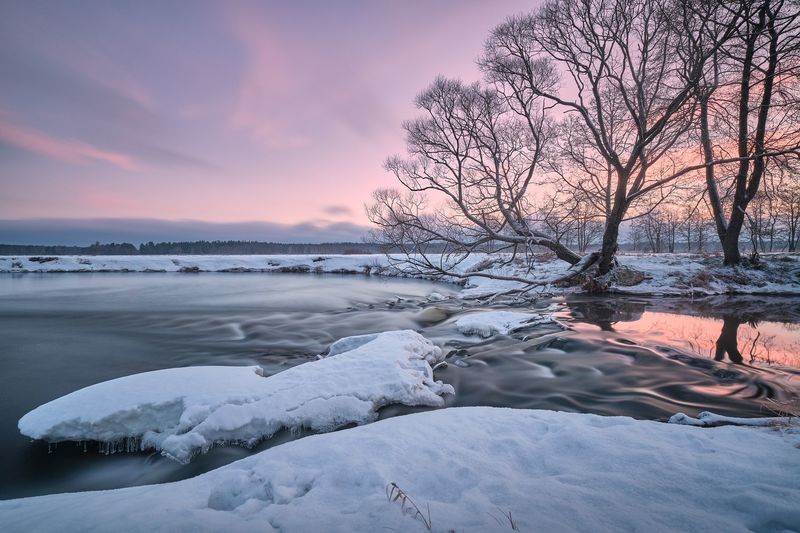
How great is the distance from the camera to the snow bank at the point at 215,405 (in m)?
3.17

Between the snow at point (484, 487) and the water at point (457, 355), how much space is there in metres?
0.84

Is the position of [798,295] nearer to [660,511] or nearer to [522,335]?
[522,335]

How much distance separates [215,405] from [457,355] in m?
4.03

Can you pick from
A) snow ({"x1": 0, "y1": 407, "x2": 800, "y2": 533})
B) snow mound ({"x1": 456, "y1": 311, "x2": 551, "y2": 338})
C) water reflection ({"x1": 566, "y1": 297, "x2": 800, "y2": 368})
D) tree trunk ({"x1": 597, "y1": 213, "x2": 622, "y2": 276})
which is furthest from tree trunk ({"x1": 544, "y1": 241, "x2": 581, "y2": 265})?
snow ({"x1": 0, "y1": 407, "x2": 800, "y2": 533})

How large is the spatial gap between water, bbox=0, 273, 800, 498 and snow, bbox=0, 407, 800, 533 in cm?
84

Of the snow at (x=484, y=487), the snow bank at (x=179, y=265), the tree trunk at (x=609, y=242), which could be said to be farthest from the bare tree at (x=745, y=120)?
the snow bank at (x=179, y=265)

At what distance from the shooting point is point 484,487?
2.08m

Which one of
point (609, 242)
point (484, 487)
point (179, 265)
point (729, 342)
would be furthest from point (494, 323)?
point (179, 265)

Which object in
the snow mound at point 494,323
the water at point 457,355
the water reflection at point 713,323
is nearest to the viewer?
the water at point 457,355

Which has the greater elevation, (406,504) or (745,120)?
(745,120)

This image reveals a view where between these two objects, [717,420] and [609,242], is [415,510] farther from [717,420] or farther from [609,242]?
[609,242]

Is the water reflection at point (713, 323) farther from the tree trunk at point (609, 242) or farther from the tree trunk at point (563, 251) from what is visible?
the tree trunk at point (563, 251)

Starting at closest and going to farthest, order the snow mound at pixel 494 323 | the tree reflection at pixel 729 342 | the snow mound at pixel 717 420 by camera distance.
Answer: the snow mound at pixel 717 420
the tree reflection at pixel 729 342
the snow mound at pixel 494 323

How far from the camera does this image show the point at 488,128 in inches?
488
